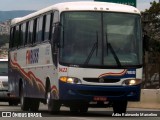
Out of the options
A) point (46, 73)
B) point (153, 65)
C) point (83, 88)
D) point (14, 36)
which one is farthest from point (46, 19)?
point (153, 65)

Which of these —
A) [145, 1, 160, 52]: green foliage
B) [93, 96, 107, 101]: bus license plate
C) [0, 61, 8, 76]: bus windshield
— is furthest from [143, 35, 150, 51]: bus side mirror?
[145, 1, 160, 52]: green foliage

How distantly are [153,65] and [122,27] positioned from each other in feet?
37.9

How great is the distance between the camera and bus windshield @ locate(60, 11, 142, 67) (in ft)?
58.6

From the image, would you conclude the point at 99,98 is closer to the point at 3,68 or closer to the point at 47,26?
the point at 47,26

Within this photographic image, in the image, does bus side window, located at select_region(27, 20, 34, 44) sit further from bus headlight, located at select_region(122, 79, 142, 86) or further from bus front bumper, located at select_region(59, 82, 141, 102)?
bus headlight, located at select_region(122, 79, 142, 86)

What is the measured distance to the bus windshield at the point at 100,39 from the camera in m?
17.9

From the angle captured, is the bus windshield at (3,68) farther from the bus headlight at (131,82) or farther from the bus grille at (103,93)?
the bus headlight at (131,82)

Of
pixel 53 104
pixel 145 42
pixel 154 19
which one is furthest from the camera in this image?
pixel 154 19

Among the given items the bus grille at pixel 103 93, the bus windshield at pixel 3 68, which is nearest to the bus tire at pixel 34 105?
the bus grille at pixel 103 93

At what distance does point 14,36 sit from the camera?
2556 cm

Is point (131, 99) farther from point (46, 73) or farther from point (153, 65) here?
point (153, 65)

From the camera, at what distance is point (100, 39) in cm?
1809

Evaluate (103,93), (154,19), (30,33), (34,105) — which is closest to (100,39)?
(103,93)

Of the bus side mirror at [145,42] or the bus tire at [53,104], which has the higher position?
the bus side mirror at [145,42]
